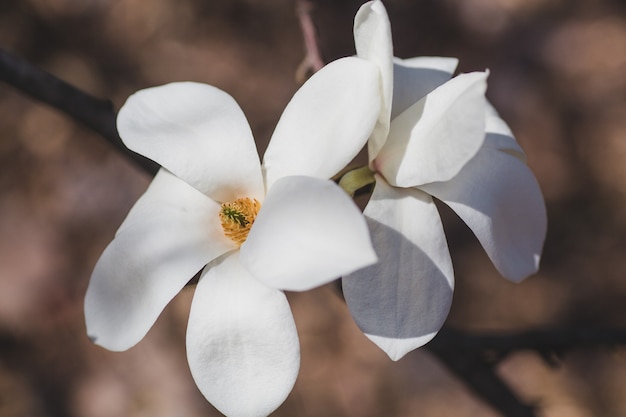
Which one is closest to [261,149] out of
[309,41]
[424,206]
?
[309,41]

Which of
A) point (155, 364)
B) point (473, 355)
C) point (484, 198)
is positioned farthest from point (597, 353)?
point (484, 198)

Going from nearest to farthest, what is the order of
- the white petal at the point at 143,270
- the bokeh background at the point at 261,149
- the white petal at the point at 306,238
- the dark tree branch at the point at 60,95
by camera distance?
the white petal at the point at 306,238 → the white petal at the point at 143,270 → the dark tree branch at the point at 60,95 → the bokeh background at the point at 261,149

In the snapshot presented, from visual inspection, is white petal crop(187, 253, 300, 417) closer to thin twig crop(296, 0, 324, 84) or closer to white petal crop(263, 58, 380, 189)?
white petal crop(263, 58, 380, 189)

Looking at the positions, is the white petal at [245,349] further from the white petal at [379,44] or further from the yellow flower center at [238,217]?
the white petal at [379,44]

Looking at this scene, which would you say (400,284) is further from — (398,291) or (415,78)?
(415,78)

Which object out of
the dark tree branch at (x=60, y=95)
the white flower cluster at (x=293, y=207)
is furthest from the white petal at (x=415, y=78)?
the dark tree branch at (x=60, y=95)

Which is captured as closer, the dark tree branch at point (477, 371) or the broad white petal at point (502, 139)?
the broad white petal at point (502, 139)
